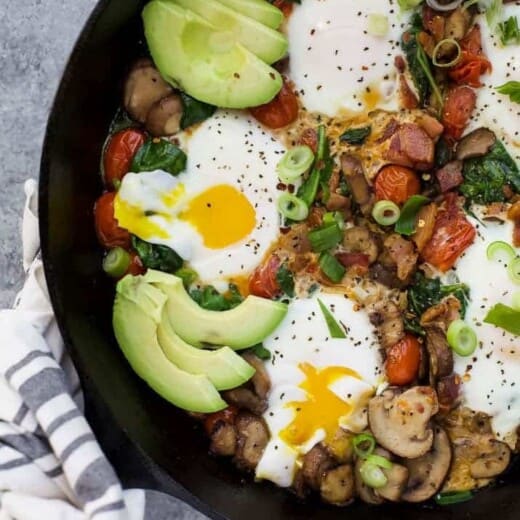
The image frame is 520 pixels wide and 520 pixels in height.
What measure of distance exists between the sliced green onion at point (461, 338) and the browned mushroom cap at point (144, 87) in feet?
4.99

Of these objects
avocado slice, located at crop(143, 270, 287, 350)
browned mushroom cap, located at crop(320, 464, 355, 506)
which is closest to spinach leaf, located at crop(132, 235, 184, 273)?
avocado slice, located at crop(143, 270, 287, 350)

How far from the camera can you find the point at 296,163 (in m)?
4.48

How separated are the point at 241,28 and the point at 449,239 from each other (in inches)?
47.2

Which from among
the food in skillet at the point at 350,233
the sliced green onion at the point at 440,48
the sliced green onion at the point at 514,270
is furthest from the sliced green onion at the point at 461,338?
the sliced green onion at the point at 440,48

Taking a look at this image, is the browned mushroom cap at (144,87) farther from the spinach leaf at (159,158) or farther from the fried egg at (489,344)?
the fried egg at (489,344)

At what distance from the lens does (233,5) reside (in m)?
4.39

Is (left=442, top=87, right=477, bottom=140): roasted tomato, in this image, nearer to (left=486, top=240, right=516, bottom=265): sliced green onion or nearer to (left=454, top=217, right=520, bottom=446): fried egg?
(left=454, top=217, right=520, bottom=446): fried egg

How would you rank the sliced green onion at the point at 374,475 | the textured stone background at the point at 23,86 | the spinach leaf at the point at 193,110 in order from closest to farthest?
the sliced green onion at the point at 374,475
the spinach leaf at the point at 193,110
the textured stone background at the point at 23,86

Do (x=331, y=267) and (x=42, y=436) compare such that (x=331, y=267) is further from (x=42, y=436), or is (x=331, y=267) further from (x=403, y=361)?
(x=42, y=436)

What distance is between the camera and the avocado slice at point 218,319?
4.38m

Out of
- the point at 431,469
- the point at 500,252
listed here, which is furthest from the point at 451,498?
the point at 500,252

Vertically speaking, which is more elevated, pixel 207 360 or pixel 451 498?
pixel 207 360

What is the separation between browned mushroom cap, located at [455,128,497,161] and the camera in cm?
448

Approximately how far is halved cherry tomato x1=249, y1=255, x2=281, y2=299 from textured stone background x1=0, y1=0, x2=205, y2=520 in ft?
3.46
